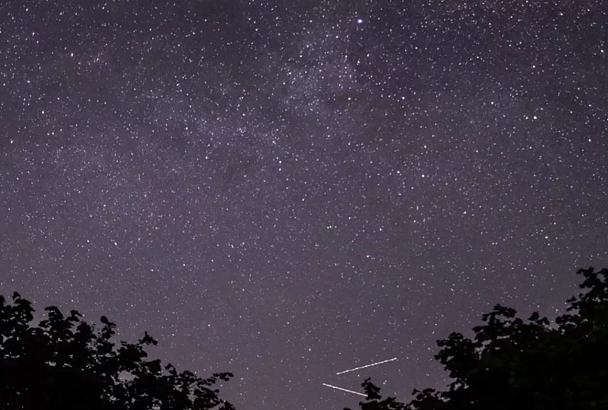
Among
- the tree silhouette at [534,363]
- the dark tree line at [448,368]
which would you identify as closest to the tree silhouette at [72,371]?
the dark tree line at [448,368]

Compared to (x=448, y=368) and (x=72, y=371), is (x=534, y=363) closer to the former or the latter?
(x=448, y=368)

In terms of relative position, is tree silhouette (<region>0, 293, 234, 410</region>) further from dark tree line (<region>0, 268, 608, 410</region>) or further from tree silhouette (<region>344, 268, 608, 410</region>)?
tree silhouette (<region>344, 268, 608, 410</region>)

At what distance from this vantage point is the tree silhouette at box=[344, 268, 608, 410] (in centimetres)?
819

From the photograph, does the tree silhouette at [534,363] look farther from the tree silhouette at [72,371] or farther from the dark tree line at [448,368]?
the tree silhouette at [72,371]

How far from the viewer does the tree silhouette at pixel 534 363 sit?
819cm

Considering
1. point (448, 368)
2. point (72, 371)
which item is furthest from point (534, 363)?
point (72, 371)

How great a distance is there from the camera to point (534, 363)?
879cm

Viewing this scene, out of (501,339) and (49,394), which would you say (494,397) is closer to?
(501,339)

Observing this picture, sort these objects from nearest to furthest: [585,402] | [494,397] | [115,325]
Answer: [585,402] → [494,397] → [115,325]

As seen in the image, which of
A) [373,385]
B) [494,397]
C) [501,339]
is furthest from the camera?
[373,385]

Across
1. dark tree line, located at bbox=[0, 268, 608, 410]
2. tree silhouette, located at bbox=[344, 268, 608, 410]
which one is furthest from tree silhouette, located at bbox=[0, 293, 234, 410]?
tree silhouette, located at bbox=[344, 268, 608, 410]

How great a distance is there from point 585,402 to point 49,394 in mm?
7595

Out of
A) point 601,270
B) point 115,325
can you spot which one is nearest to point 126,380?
point 115,325

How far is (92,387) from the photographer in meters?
10.6
